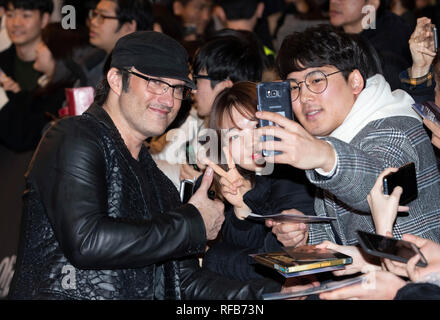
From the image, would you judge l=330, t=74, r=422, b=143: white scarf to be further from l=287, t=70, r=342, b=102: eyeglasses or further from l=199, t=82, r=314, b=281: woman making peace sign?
l=199, t=82, r=314, b=281: woman making peace sign

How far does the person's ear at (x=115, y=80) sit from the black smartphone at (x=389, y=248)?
1319 millimetres

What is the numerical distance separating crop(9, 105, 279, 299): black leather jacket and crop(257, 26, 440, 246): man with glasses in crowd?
24.3 inches

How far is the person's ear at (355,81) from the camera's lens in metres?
2.90

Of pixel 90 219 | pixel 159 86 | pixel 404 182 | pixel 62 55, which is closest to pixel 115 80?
pixel 159 86

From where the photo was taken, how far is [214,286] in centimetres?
286

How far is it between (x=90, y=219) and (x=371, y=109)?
1.32m

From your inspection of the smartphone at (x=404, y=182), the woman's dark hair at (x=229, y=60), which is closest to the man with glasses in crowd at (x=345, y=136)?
the smartphone at (x=404, y=182)

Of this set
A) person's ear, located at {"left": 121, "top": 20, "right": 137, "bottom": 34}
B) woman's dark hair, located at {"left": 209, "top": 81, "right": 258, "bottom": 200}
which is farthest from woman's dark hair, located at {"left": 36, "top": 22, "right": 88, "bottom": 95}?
woman's dark hair, located at {"left": 209, "top": 81, "right": 258, "bottom": 200}

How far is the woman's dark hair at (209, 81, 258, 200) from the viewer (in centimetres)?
324

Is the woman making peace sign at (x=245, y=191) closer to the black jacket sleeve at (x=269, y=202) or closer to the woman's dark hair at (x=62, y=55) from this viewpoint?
the black jacket sleeve at (x=269, y=202)

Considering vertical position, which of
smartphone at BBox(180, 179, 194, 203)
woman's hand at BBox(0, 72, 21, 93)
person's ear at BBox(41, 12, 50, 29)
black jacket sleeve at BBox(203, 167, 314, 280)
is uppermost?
person's ear at BBox(41, 12, 50, 29)

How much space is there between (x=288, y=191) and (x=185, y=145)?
1211 millimetres

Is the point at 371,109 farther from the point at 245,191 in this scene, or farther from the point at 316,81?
the point at 245,191
